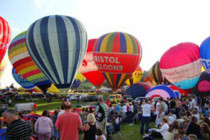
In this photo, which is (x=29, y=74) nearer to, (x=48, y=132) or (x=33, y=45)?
(x=33, y=45)

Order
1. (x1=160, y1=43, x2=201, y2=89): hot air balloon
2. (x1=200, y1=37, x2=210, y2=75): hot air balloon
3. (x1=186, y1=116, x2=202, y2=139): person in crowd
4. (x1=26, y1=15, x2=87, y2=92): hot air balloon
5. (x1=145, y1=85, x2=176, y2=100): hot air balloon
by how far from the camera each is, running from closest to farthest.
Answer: (x1=186, y1=116, x2=202, y2=139): person in crowd
(x1=145, y1=85, x2=176, y2=100): hot air balloon
(x1=26, y1=15, x2=87, y2=92): hot air balloon
(x1=200, y1=37, x2=210, y2=75): hot air balloon
(x1=160, y1=43, x2=201, y2=89): hot air balloon

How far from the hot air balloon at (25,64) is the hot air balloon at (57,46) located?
6055mm

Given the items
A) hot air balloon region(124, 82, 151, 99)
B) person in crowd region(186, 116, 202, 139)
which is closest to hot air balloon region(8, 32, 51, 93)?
hot air balloon region(124, 82, 151, 99)

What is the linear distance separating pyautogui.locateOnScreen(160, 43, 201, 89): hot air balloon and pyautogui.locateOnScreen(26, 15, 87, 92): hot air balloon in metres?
7.91

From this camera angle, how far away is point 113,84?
2111cm

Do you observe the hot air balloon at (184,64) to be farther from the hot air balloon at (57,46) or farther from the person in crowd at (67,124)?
the person in crowd at (67,124)

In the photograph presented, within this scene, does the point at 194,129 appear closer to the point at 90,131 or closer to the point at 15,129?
the point at 90,131

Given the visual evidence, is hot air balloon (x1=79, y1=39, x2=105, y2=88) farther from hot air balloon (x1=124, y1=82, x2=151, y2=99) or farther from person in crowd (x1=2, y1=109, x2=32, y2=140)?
person in crowd (x1=2, y1=109, x2=32, y2=140)

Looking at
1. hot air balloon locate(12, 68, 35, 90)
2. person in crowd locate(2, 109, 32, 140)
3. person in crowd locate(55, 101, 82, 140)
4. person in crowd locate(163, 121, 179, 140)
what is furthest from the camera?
hot air balloon locate(12, 68, 35, 90)

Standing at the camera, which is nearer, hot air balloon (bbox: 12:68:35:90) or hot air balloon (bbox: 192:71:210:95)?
hot air balloon (bbox: 192:71:210:95)

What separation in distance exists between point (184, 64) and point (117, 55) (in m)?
5.51

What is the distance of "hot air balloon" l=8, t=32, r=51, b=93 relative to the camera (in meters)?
21.5

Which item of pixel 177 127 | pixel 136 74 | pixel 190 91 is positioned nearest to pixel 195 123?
pixel 177 127

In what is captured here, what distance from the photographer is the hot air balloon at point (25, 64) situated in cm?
2150
